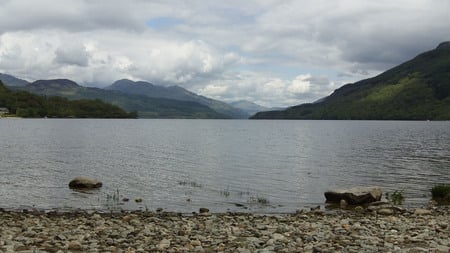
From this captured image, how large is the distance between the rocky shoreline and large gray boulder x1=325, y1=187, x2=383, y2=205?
21.9 ft

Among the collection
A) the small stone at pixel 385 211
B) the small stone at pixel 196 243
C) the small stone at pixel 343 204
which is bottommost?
the small stone at pixel 343 204

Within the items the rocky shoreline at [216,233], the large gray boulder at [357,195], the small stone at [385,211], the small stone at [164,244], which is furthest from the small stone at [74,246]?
the large gray boulder at [357,195]

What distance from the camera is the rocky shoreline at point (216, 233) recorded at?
16891mm

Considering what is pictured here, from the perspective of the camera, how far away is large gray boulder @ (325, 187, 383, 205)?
34.4m

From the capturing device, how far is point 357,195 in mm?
34500

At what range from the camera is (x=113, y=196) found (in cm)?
3575

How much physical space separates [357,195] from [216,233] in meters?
17.8

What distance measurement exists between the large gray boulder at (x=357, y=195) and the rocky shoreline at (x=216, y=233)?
21.9 ft

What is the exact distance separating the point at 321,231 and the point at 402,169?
1686 inches

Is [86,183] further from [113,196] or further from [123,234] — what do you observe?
[123,234]

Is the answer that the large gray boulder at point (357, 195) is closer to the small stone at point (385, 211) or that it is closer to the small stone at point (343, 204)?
the small stone at point (343, 204)

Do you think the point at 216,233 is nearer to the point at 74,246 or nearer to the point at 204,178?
the point at 74,246

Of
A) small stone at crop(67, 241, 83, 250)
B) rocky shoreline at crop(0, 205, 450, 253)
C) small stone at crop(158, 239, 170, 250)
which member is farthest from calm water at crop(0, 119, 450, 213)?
small stone at crop(67, 241, 83, 250)

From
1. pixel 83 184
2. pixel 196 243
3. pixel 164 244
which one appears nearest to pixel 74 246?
pixel 164 244
